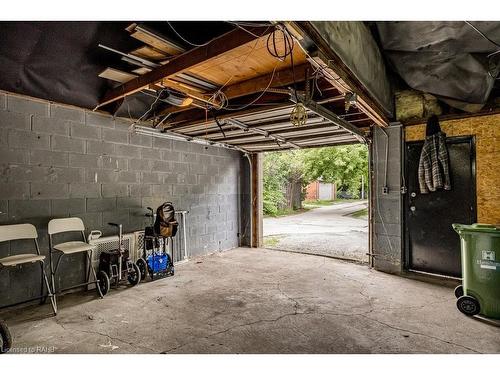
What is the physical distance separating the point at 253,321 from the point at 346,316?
0.97 meters

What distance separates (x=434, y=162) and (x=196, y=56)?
359 cm

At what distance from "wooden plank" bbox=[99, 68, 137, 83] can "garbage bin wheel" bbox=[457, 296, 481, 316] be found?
13.9 ft

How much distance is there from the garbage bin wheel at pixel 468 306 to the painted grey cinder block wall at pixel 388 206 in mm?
1475

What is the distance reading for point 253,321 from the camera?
2.78 m

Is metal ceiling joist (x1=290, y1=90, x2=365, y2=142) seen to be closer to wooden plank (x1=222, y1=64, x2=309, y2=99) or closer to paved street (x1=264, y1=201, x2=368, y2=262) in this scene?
wooden plank (x1=222, y1=64, x2=309, y2=99)

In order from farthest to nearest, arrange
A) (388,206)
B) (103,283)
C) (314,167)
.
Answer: (314,167), (388,206), (103,283)

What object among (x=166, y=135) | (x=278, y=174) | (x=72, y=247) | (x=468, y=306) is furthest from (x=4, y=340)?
(x=278, y=174)

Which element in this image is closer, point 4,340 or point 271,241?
point 4,340

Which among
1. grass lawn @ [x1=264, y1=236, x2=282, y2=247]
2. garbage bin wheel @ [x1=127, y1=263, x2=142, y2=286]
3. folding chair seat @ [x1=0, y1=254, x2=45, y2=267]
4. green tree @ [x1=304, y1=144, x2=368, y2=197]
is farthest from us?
green tree @ [x1=304, y1=144, x2=368, y2=197]

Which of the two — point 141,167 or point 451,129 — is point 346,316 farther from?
point 141,167

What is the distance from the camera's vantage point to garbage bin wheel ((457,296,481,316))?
284cm

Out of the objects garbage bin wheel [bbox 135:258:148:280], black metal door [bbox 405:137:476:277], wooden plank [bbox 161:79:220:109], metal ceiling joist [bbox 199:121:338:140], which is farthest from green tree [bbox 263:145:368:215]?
wooden plank [bbox 161:79:220:109]

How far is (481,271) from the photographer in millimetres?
2807

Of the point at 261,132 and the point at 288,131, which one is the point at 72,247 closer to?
the point at 261,132
